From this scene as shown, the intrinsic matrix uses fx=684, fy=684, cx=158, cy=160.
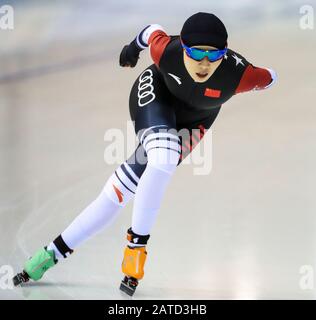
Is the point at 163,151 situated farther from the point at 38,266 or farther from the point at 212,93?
the point at 38,266

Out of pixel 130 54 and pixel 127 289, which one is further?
pixel 130 54

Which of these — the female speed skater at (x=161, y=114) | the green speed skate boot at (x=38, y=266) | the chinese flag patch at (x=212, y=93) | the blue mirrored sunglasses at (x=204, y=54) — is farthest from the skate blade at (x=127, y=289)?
the blue mirrored sunglasses at (x=204, y=54)

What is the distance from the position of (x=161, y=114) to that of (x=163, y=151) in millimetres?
228

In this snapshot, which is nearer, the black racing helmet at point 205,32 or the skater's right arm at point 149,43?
the black racing helmet at point 205,32

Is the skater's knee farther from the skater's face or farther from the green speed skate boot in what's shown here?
the green speed skate boot

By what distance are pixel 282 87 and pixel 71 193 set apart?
6.07 ft

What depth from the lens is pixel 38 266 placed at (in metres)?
3.57

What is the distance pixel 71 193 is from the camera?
4.54 m

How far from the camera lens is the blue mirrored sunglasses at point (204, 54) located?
3.07 m

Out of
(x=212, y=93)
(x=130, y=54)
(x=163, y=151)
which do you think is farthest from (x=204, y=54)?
(x=130, y=54)

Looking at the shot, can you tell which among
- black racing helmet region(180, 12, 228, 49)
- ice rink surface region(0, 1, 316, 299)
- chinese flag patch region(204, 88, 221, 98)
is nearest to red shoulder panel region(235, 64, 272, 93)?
chinese flag patch region(204, 88, 221, 98)

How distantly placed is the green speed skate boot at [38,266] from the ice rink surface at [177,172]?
7 centimetres

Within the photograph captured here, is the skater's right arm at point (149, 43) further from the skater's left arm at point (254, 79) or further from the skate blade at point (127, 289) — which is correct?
the skate blade at point (127, 289)
